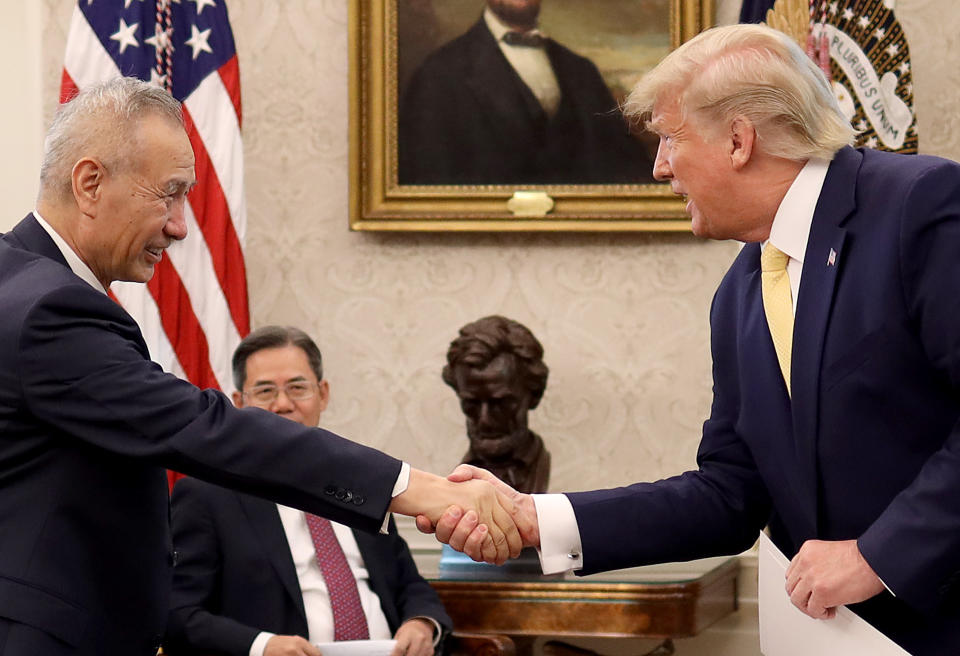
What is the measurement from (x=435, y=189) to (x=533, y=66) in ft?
2.14

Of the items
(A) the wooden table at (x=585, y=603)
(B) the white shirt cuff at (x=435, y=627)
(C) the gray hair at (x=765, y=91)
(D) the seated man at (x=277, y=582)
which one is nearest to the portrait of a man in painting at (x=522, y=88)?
(D) the seated man at (x=277, y=582)

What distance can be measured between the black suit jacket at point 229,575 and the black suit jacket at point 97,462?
1.22 m

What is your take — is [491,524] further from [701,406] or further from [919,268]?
[701,406]

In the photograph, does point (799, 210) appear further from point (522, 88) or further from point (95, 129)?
point (522, 88)

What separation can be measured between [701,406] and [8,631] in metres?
3.45

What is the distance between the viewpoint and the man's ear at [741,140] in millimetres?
2523

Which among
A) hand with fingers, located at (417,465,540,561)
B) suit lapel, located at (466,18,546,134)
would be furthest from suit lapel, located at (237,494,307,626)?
suit lapel, located at (466,18,546,134)

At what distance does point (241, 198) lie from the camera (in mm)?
4820

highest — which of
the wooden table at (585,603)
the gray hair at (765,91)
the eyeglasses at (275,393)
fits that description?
the gray hair at (765,91)

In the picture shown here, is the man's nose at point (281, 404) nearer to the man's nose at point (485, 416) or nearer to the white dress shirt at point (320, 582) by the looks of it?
the white dress shirt at point (320, 582)

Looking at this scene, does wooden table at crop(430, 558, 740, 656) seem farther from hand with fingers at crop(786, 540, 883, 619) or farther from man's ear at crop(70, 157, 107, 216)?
man's ear at crop(70, 157, 107, 216)

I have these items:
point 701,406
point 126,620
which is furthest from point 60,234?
point 701,406

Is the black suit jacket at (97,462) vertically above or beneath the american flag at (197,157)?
beneath

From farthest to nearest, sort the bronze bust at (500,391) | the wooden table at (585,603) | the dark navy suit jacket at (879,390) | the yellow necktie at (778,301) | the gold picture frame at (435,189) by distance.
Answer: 1. the gold picture frame at (435,189)
2. the bronze bust at (500,391)
3. the wooden table at (585,603)
4. the yellow necktie at (778,301)
5. the dark navy suit jacket at (879,390)
